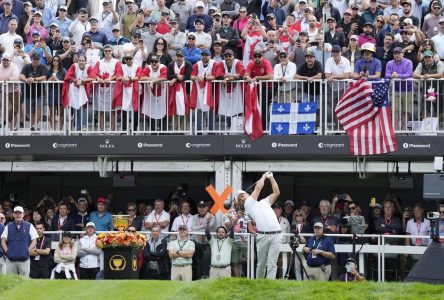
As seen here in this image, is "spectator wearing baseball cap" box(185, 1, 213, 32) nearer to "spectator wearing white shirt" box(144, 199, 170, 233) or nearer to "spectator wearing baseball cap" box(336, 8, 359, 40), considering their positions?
"spectator wearing baseball cap" box(336, 8, 359, 40)

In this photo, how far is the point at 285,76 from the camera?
1104 inches

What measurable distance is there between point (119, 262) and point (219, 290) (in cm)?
387

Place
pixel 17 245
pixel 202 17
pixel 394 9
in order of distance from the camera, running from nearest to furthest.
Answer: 1. pixel 17 245
2. pixel 394 9
3. pixel 202 17

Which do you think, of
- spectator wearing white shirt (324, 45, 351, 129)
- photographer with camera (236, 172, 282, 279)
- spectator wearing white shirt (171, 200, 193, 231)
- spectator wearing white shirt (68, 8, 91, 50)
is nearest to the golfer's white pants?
photographer with camera (236, 172, 282, 279)

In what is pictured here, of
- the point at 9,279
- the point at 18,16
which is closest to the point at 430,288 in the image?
the point at 9,279

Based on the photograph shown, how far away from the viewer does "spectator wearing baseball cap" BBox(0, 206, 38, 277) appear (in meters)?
24.8

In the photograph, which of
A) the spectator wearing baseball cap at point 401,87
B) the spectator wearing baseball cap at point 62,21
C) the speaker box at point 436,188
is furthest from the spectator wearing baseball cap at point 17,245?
the spectator wearing baseball cap at point 62,21

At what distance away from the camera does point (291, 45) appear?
2980cm

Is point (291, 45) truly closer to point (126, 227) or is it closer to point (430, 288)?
point (126, 227)

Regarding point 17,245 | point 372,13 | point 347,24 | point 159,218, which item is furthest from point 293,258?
point 372,13

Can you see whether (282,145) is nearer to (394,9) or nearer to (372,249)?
(372,249)

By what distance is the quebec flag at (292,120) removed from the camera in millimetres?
27969

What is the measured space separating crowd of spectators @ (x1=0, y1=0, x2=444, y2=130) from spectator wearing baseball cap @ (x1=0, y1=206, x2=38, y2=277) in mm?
4402

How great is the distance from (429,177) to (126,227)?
6.85m
